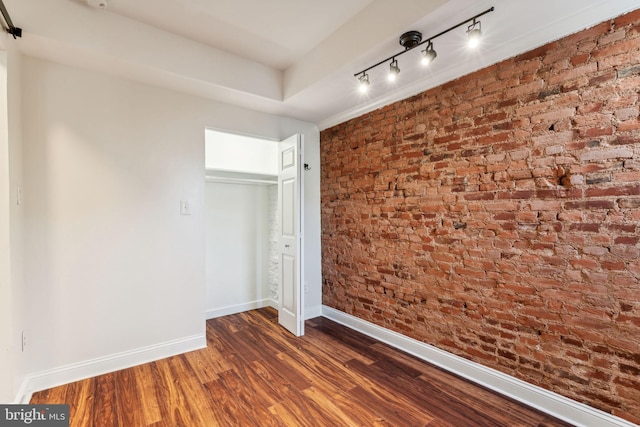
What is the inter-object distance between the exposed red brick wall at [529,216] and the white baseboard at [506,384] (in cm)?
5

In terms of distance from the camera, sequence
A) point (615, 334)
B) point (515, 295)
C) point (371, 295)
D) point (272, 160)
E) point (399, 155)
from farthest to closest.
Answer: point (272, 160) → point (371, 295) → point (399, 155) → point (515, 295) → point (615, 334)

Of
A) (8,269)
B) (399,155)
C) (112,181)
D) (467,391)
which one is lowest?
(467,391)

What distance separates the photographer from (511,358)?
6.72ft

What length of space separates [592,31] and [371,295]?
266 centimetres

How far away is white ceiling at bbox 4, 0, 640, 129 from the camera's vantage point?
5.87 ft

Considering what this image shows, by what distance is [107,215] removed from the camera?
2.42 meters

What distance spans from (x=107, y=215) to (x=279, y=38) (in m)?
2.10

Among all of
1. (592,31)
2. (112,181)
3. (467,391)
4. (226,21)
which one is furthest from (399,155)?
(112,181)

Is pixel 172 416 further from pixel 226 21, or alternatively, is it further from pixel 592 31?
pixel 592 31

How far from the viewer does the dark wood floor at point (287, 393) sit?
1.86 m

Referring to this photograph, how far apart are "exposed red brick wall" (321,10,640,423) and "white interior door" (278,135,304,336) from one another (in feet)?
2.88

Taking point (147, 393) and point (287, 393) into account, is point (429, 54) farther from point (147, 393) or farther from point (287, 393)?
point (147, 393)

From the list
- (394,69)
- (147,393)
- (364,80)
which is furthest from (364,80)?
(147,393)

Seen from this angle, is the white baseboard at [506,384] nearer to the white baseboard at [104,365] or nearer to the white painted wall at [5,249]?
the white baseboard at [104,365]
